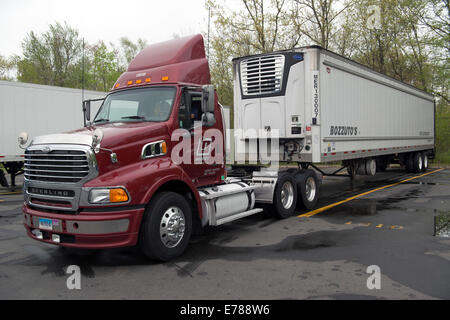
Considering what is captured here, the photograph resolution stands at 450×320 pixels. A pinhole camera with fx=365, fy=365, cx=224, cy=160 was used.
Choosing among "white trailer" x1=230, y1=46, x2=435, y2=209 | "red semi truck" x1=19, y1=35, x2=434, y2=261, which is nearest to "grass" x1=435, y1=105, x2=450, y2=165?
"white trailer" x1=230, y1=46, x2=435, y2=209

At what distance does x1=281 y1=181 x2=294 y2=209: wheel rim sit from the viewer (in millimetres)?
8423

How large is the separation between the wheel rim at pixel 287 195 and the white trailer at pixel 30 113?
9511 mm

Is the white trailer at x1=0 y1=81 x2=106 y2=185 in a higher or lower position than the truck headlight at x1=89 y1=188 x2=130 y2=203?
higher

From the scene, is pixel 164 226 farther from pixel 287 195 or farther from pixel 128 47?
pixel 128 47

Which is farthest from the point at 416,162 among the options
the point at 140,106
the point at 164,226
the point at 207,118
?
the point at 164,226

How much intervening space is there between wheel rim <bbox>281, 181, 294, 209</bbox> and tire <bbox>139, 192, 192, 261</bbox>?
3421 millimetres

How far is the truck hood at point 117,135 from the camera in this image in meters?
4.74

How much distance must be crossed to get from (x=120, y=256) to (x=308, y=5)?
2127cm

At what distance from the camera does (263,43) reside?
74.1 ft

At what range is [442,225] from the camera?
723 cm

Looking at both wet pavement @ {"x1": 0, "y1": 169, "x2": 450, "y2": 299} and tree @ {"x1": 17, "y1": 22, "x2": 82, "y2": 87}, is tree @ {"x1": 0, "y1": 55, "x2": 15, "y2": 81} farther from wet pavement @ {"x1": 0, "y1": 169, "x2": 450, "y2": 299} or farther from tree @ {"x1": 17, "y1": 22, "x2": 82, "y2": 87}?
wet pavement @ {"x1": 0, "y1": 169, "x2": 450, "y2": 299}
